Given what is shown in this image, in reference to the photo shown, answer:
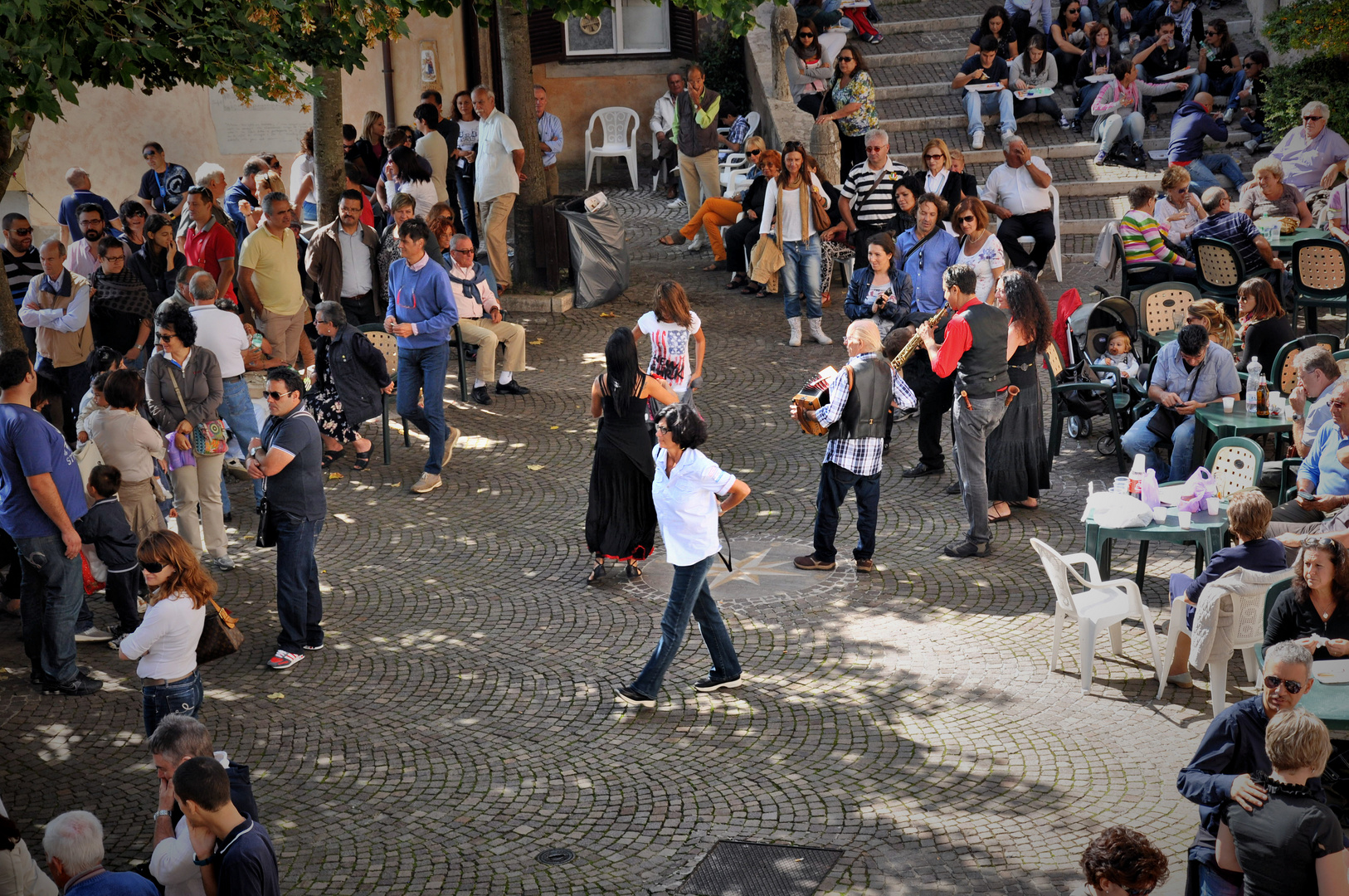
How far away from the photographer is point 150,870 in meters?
4.96

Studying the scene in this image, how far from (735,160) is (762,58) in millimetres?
1941

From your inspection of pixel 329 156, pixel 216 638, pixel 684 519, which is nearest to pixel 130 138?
pixel 329 156

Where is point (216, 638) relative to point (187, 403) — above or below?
below

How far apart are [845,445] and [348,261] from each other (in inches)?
231

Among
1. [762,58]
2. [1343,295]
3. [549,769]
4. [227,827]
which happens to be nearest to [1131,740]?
[549,769]

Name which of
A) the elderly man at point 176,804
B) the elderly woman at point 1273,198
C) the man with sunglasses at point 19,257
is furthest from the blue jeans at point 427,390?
the elderly woman at point 1273,198

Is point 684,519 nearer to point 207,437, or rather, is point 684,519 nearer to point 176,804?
point 176,804

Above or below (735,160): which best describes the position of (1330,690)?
below

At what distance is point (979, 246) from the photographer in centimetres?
1062

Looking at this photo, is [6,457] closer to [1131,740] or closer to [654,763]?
[654,763]

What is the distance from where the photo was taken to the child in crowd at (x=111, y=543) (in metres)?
7.52

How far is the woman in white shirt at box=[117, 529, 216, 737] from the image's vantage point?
5.98 m

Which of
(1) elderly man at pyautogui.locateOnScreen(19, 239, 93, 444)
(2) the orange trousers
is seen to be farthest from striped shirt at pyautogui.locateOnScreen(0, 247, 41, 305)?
(2) the orange trousers

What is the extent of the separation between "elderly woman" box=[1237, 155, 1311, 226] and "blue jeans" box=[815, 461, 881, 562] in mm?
6695
